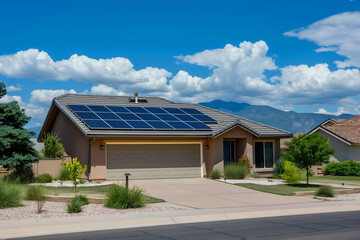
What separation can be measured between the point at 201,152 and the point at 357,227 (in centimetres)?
1592

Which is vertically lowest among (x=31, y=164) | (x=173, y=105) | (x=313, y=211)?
(x=313, y=211)

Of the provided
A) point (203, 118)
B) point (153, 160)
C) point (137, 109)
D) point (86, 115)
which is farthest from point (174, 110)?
point (86, 115)

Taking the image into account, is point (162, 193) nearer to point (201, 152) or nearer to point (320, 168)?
point (201, 152)

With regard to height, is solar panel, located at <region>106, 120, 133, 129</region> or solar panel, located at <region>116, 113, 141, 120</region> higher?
solar panel, located at <region>116, 113, 141, 120</region>

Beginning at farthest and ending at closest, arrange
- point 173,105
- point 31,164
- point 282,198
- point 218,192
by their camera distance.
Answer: point 173,105, point 31,164, point 218,192, point 282,198

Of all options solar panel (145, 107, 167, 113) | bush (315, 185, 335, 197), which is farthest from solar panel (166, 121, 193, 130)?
bush (315, 185, 335, 197)

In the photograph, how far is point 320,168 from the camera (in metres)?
34.3

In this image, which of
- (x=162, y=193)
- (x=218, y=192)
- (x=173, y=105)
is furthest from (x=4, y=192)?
(x=173, y=105)

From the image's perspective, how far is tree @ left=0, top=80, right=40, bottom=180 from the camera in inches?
840

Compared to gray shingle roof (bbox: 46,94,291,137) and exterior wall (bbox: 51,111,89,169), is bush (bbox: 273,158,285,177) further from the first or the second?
exterior wall (bbox: 51,111,89,169)

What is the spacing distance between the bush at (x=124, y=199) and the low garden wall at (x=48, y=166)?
31.8ft

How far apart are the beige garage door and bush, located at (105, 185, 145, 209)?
9359 millimetres

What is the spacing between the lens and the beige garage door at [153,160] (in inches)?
981

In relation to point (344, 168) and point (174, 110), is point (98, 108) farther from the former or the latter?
point (344, 168)
